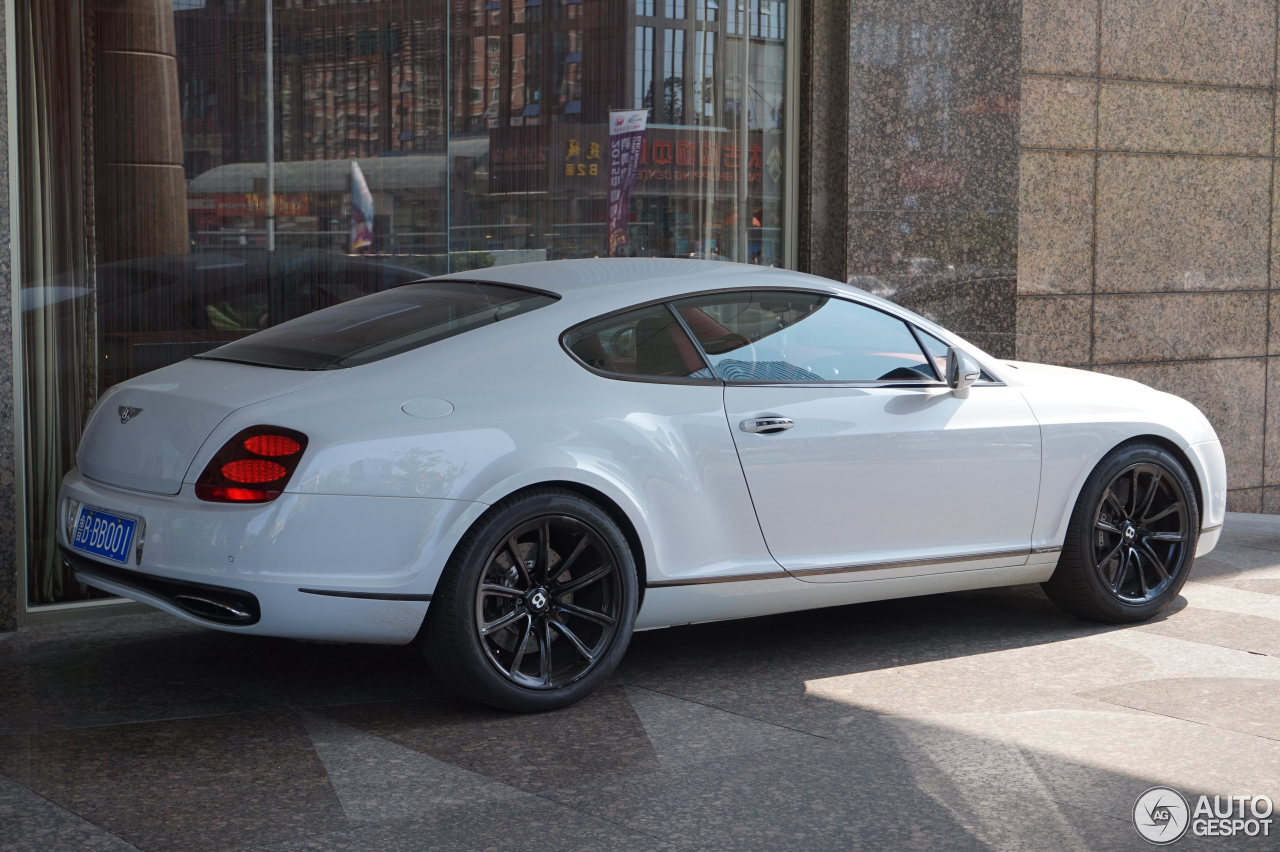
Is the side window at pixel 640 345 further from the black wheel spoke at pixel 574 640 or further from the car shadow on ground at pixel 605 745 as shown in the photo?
the car shadow on ground at pixel 605 745

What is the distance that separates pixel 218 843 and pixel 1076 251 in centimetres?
784

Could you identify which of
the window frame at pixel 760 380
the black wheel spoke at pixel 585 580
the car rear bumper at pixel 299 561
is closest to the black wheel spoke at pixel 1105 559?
the window frame at pixel 760 380

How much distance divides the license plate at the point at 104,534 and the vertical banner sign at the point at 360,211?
115 inches

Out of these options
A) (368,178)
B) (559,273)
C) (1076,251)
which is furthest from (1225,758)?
(1076,251)

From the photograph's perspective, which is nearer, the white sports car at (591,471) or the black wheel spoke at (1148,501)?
the white sports car at (591,471)

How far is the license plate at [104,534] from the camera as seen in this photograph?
4.51 m

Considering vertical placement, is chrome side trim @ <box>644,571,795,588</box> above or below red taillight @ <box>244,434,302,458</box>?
below

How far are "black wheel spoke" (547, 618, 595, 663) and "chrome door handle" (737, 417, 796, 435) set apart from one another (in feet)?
3.05

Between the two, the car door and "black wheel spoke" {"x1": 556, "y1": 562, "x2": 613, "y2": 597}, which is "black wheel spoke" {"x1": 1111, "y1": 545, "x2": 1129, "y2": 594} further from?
"black wheel spoke" {"x1": 556, "y1": 562, "x2": 613, "y2": 597}

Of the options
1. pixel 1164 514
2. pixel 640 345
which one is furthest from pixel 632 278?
pixel 1164 514

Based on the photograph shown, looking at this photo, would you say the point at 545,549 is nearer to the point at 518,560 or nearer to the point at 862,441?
the point at 518,560

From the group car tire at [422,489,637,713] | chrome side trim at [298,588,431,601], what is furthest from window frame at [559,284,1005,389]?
chrome side trim at [298,588,431,601]

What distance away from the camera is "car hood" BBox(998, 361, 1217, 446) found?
5871 millimetres

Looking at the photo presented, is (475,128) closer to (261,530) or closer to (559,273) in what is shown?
(559,273)
